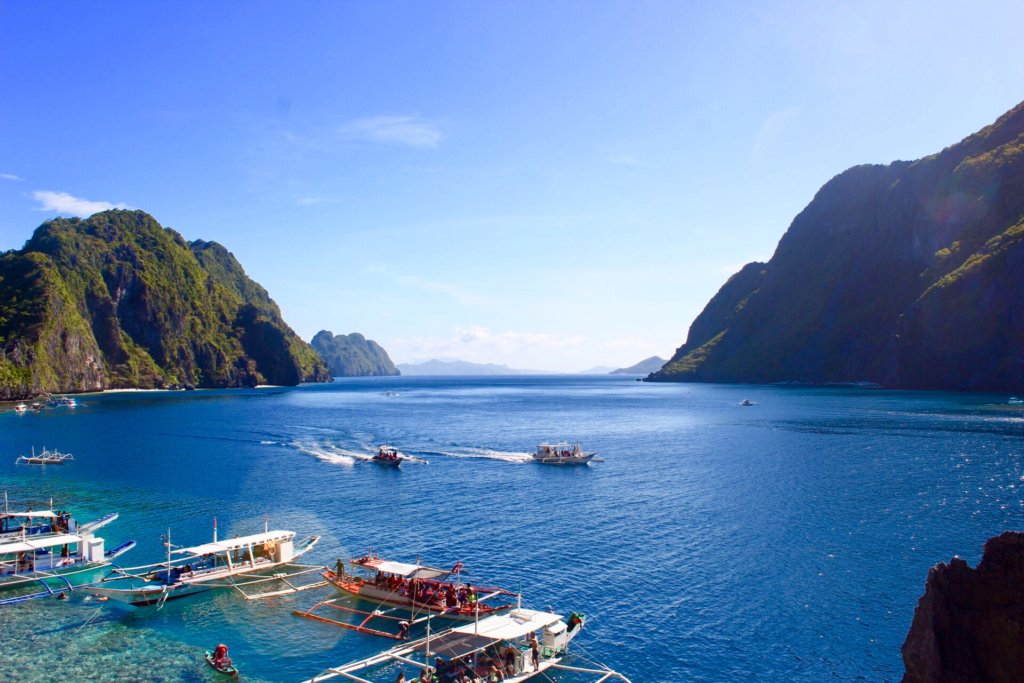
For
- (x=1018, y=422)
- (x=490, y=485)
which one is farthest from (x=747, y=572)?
(x=1018, y=422)

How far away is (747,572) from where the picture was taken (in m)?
49.1

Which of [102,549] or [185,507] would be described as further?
[185,507]

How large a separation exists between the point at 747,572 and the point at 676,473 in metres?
42.3

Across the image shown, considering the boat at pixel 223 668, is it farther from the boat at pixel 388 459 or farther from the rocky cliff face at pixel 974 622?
the boat at pixel 388 459

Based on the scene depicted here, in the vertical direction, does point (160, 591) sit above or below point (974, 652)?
below

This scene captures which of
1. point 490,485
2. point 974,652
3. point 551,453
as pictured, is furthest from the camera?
point 551,453

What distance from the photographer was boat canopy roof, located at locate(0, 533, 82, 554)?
4778 cm

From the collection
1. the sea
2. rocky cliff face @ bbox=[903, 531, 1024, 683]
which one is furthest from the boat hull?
rocky cliff face @ bbox=[903, 531, 1024, 683]

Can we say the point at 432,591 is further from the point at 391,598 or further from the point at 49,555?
the point at 49,555

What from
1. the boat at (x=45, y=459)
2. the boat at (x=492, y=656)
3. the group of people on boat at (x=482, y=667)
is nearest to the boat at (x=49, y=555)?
the boat at (x=492, y=656)

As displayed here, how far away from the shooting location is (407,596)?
43.4m

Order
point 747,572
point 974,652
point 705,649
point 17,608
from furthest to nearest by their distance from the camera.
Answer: point 747,572, point 17,608, point 705,649, point 974,652

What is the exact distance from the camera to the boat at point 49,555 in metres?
47.5

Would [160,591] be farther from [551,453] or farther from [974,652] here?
[551,453]
